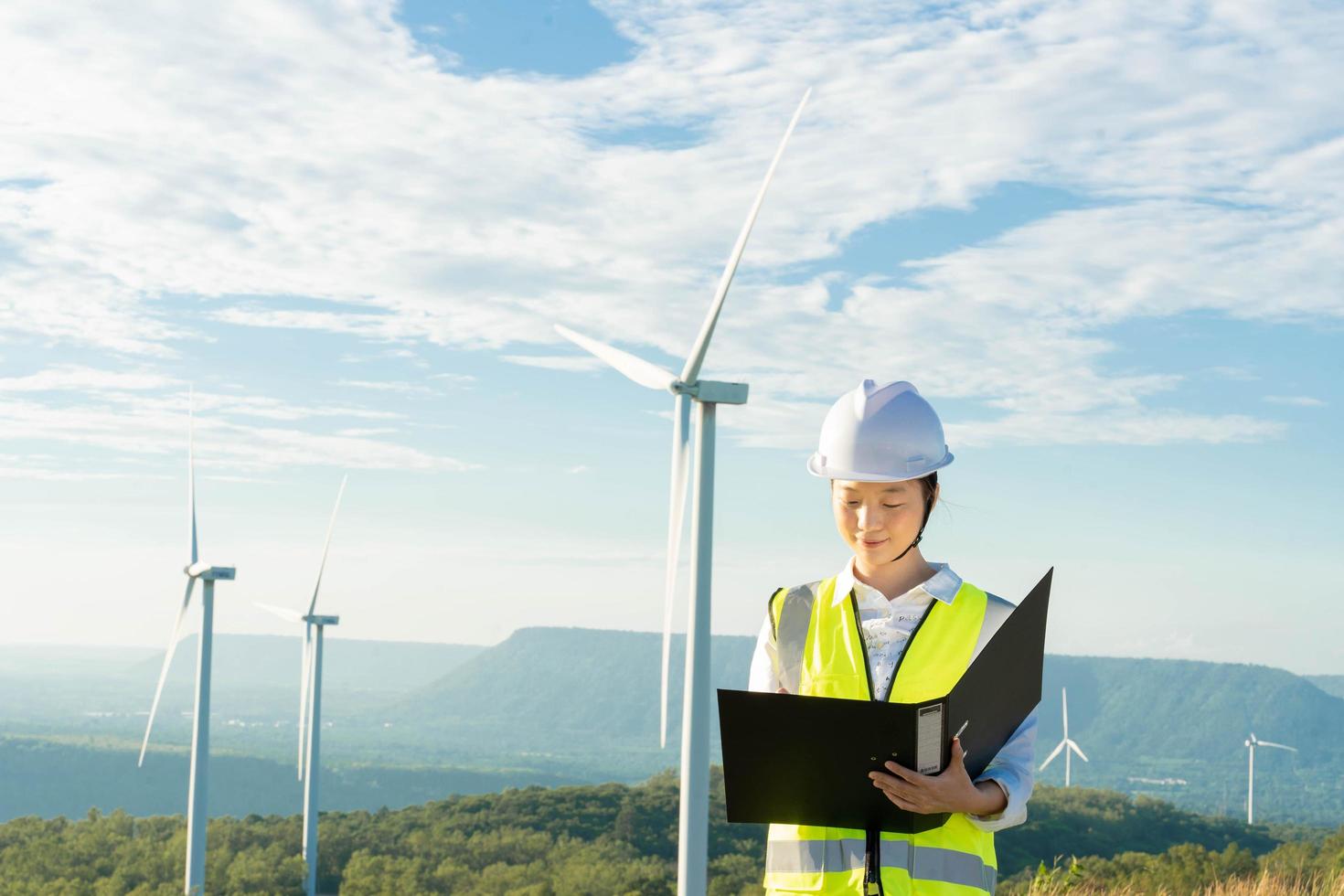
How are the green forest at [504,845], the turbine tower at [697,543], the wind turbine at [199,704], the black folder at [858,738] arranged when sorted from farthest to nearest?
the green forest at [504,845] → the wind turbine at [199,704] → the turbine tower at [697,543] → the black folder at [858,738]

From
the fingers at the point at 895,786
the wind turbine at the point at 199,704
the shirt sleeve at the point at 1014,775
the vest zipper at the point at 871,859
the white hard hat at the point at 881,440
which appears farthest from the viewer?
the wind turbine at the point at 199,704

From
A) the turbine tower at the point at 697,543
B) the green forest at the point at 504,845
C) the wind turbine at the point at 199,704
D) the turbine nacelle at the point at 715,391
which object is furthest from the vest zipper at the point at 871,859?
the green forest at the point at 504,845

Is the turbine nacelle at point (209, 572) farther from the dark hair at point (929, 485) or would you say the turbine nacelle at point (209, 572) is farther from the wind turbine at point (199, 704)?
the dark hair at point (929, 485)

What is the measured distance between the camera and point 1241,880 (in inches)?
637

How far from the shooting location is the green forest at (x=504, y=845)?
82.6 meters

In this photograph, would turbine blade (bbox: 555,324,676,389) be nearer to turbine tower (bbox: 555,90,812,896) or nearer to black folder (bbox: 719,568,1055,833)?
turbine tower (bbox: 555,90,812,896)

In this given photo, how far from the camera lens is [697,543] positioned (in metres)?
18.3

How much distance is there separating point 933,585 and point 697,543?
12773mm

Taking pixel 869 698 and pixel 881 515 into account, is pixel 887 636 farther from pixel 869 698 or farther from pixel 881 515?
pixel 881 515

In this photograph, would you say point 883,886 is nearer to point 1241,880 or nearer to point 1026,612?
point 1026,612

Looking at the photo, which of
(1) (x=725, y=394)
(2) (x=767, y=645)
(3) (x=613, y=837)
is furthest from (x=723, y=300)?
(3) (x=613, y=837)

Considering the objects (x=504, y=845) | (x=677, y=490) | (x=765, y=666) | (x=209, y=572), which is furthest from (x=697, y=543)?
(x=504, y=845)

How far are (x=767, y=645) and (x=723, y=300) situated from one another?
14.9m

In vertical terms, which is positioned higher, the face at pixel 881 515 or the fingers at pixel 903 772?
the face at pixel 881 515
